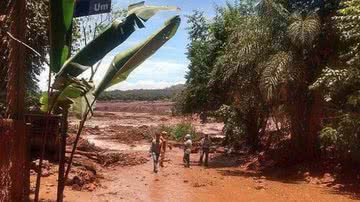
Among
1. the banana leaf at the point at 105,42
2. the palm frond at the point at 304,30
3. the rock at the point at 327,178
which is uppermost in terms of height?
the palm frond at the point at 304,30

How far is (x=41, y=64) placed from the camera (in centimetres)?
1645

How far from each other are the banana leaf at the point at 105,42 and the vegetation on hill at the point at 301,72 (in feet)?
25.1

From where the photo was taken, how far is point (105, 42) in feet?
19.7

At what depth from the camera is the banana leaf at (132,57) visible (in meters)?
6.21

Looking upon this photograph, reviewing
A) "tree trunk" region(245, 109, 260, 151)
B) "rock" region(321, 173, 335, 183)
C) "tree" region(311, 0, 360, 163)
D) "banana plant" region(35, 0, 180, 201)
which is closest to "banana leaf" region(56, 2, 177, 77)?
"banana plant" region(35, 0, 180, 201)

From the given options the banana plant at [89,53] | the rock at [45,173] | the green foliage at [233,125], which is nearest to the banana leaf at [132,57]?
the banana plant at [89,53]

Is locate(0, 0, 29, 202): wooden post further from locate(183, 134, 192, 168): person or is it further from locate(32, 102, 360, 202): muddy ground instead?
locate(183, 134, 192, 168): person

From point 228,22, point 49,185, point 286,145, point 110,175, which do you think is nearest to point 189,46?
point 228,22

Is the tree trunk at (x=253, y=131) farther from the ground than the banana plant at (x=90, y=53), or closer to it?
closer to it

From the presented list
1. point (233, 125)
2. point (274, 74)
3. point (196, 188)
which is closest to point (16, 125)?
point (196, 188)

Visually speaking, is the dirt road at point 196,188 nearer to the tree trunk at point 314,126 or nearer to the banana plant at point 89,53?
the tree trunk at point 314,126

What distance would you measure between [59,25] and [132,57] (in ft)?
3.21

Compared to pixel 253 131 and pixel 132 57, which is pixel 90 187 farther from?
pixel 253 131

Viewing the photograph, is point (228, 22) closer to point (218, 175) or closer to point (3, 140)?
point (218, 175)
